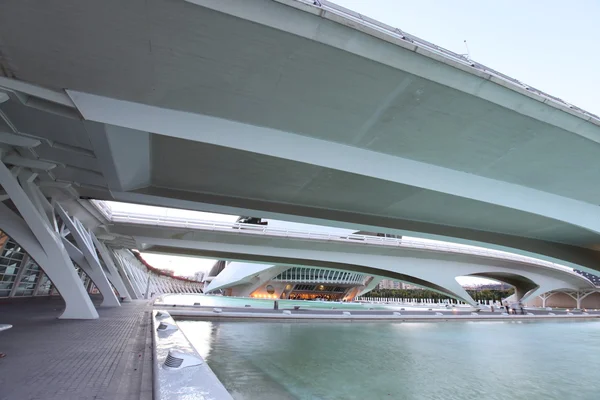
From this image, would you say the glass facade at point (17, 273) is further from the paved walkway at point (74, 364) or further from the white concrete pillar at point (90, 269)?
the paved walkway at point (74, 364)

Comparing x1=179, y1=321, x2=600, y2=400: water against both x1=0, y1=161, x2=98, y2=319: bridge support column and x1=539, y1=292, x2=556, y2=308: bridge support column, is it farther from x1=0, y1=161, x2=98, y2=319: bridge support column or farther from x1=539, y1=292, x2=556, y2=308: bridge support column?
x1=539, y1=292, x2=556, y2=308: bridge support column

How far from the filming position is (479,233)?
45.3 ft

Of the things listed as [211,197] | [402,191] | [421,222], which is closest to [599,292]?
[421,222]

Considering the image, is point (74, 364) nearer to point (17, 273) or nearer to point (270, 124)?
point (270, 124)

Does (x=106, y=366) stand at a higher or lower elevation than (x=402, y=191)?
lower

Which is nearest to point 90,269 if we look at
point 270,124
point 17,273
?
point 17,273

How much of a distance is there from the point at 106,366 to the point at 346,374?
4536 mm

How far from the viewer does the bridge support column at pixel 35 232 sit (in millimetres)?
9195

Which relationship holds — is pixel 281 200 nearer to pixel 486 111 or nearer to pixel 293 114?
pixel 293 114

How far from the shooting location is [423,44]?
5.41m

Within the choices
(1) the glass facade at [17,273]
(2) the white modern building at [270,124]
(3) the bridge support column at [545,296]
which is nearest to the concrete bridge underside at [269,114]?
(2) the white modern building at [270,124]

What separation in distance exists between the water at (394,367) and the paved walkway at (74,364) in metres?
1.62

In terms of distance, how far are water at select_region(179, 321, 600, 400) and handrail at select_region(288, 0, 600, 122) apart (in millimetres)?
5712

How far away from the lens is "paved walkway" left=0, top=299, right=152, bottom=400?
376 centimetres
